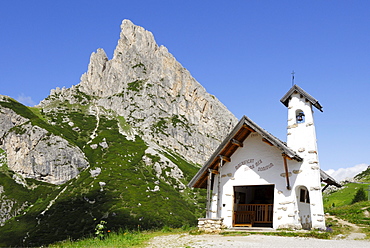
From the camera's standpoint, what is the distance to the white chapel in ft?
72.0

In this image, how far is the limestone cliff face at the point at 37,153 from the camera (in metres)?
120

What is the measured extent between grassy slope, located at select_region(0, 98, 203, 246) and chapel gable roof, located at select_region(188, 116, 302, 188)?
201ft

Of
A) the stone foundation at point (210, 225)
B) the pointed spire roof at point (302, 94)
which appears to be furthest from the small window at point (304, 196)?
the stone foundation at point (210, 225)

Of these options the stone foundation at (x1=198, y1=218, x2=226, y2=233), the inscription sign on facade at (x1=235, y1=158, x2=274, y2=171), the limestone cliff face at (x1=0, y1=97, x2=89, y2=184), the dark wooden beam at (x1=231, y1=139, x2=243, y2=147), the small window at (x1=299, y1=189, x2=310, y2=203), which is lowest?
the stone foundation at (x1=198, y1=218, x2=226, y2=233)

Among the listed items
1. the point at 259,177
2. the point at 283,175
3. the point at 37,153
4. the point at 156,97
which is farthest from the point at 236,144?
the point at 156,97

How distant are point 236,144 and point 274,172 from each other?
318 cm

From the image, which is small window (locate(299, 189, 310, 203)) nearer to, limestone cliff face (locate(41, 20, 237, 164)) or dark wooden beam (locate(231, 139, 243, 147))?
dark wooden beam (locate(231, 139, 243, 147))

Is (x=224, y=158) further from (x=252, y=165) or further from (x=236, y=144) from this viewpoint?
(x=252, y=165)

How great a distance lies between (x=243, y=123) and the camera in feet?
76.6

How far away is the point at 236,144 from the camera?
79.1 ft

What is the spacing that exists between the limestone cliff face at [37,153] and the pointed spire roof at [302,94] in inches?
4154

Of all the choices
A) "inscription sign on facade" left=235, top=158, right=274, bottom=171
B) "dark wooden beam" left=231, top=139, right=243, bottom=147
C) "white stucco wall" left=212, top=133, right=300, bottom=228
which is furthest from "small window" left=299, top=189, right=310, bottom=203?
"dark wooden beam" left=231, top=139, right=243, bottom=147

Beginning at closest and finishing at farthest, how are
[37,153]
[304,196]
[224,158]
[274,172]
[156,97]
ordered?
[274,172] → [304,196] → [224,158] → [37,153] → [156,97]

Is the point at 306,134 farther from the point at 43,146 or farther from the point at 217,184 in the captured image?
the point at 43,146
